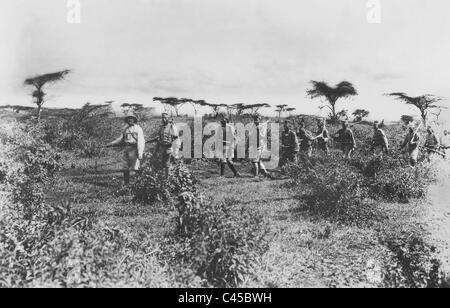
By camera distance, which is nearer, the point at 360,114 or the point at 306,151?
the point at 360,114

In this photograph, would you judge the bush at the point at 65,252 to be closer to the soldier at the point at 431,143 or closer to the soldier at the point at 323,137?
the soldier at the point at 323,137

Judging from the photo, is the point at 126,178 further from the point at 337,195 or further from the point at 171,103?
the point at 337,195

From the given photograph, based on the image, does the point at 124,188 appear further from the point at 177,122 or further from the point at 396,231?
the point at 396,231

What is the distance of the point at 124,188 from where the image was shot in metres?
7.95

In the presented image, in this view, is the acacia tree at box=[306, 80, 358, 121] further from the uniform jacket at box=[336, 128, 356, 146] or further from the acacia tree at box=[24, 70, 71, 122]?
the acacia tree at box=[24, 70, 71, 122]

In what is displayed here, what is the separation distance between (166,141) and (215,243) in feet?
12.3

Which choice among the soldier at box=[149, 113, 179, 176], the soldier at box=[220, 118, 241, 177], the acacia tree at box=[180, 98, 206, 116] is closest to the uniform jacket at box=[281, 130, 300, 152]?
the soldier at box=[220, 118, 241, 177]

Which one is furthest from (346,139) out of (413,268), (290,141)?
(413,268)

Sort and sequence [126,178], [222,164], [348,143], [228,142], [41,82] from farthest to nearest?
1. [348,143]
2. [228,142]
3. [222,164]
4. [126,178]
5. [41,82]

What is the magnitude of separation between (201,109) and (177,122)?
0.71 metres

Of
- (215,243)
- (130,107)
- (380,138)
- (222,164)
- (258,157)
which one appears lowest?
(215,243)

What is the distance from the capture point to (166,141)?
870cm

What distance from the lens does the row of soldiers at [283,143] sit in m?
8.61
